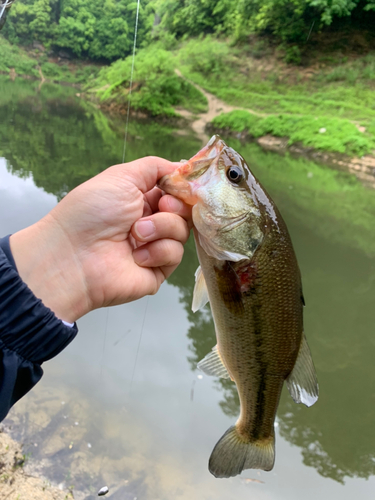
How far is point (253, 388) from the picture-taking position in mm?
1566

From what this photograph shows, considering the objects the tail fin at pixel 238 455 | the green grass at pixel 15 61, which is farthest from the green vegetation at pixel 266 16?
the tail fin at pixel 238 455

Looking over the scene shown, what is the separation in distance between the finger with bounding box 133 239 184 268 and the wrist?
0.98 ft

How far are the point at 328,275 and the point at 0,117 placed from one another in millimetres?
13942

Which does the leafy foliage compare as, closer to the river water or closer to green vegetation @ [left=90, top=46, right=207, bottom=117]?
green vegetation @ [left=90, top=46, right=207, bottom=117]

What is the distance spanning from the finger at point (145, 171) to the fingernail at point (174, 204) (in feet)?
0.59

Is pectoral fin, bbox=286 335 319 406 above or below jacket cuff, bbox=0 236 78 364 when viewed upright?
below

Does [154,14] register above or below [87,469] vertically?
above

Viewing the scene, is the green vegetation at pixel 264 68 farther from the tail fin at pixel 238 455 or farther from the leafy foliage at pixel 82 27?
the tail fin at pixel 238 455

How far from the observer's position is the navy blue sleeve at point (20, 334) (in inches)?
Answer: 45.3

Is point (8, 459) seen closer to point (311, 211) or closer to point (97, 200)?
point (97, 200)

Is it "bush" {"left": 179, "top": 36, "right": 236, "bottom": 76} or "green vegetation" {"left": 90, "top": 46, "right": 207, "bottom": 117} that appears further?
"bush" {"left": 179, "top": 36, "right": 236, "bottom": 76}

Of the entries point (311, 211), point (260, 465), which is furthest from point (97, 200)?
point (311, 211)

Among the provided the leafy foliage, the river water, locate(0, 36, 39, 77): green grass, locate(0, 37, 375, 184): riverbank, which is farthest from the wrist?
the leafy foliage

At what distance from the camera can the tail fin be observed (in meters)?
1.50
